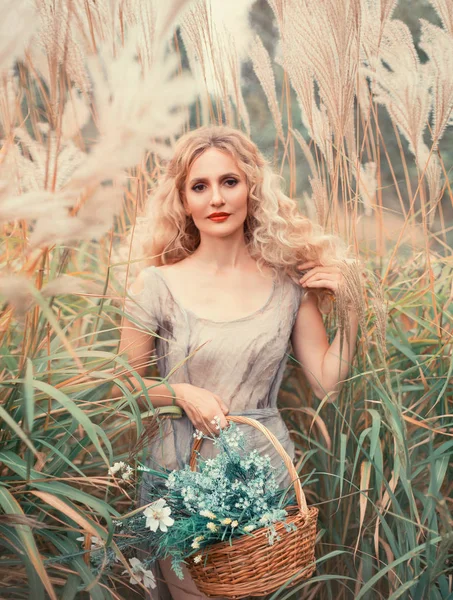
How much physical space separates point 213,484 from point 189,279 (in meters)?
0.51

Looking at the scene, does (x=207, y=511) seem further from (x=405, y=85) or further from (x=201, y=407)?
(x=405, y=85)

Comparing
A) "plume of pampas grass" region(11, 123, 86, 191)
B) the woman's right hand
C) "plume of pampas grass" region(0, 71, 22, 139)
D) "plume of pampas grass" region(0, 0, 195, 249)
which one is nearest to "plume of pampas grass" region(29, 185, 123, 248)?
"plume of pampas grass" region(0, 0, 195, 249)

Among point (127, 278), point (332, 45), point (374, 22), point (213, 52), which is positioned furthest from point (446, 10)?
point (127, 278)

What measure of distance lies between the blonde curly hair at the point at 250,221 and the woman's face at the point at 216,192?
0.09 ft

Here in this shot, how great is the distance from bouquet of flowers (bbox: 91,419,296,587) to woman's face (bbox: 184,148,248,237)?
18.8 inches

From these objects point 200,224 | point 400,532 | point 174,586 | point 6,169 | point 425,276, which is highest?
point 6,169

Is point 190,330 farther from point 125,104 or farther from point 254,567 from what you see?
point 125,104

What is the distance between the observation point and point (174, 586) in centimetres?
132

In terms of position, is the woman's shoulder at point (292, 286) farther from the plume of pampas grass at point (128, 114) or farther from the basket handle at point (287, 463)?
the plume of pampas grass at point (128, 114)

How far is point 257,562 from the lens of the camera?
1.07 metres

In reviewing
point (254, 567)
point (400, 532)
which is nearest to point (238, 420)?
point (254, 567)

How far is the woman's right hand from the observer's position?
1280 millimetres

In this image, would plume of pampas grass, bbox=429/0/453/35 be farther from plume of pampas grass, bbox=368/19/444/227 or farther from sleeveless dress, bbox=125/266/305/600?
Answer: sleeveless dress, bbox=125/266/305/600

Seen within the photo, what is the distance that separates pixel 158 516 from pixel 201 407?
0.27 meters
